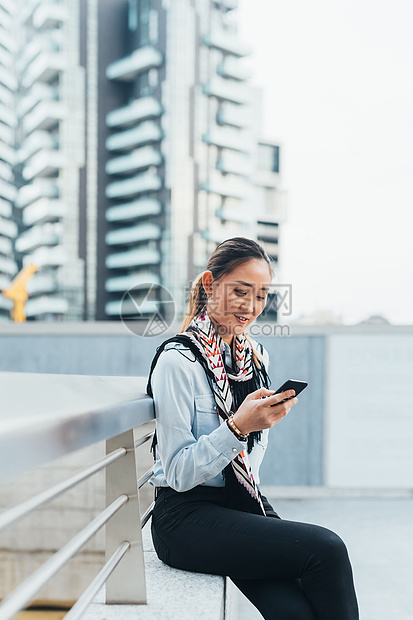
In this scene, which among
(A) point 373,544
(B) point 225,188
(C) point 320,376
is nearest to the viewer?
(A) point 373,544

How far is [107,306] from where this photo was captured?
64062mm

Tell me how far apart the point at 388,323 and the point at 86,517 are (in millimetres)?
4223

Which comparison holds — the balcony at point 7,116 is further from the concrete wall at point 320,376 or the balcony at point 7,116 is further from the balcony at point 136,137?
the concrete wall at point 320,376

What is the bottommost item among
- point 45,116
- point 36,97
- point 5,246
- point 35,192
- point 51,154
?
point 5,246

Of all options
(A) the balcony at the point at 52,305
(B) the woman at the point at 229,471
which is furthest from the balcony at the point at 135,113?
(B) the woman at the point at 229,471

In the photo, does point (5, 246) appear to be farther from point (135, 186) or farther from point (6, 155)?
point (135, 186)

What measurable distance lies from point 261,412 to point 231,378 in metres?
0.27

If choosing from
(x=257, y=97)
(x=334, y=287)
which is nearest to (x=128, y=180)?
(x=257, y=97)

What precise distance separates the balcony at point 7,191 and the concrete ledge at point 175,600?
222 ft

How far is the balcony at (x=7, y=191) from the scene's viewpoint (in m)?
64.1

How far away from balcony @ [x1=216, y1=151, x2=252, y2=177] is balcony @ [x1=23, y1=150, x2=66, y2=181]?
1723 centimetres

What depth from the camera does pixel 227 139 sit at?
66.9m

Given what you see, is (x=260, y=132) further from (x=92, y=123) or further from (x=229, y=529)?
(x=229, y=529)

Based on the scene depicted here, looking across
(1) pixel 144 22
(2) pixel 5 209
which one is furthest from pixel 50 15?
(2) pixel 5 209
